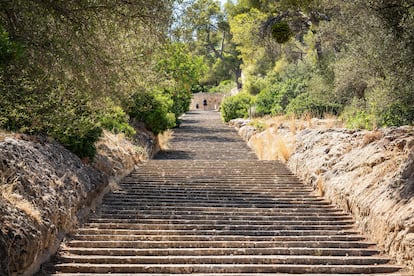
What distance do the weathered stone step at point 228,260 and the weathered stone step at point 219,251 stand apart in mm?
231

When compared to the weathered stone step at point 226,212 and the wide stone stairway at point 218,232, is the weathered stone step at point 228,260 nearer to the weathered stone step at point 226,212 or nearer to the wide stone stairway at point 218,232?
the wide stone stairway at point 218,232

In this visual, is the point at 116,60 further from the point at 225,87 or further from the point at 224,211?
the point at 225,87

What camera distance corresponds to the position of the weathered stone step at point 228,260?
20.8 feet

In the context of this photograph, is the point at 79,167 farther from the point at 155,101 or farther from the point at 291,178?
the point at 155,101

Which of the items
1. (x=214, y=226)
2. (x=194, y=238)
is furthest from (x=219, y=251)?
(x=214, y=226)

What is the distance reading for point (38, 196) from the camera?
6.58 meters

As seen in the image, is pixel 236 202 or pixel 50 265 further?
pixel 236 202

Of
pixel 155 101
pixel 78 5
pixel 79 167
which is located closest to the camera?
pixel 78 5

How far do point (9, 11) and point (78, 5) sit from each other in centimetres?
95

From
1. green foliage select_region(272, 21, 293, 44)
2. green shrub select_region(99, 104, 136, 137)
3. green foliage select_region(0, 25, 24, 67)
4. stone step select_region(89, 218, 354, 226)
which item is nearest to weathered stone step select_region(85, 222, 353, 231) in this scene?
stone step select_region(89, 218, 354, 226)

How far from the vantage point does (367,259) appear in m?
6.42

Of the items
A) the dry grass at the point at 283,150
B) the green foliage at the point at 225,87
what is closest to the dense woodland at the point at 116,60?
the dry grass at the point at 283,150

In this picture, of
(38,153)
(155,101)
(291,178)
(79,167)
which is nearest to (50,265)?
(38,153)

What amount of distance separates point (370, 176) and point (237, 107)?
2466 centimetres
